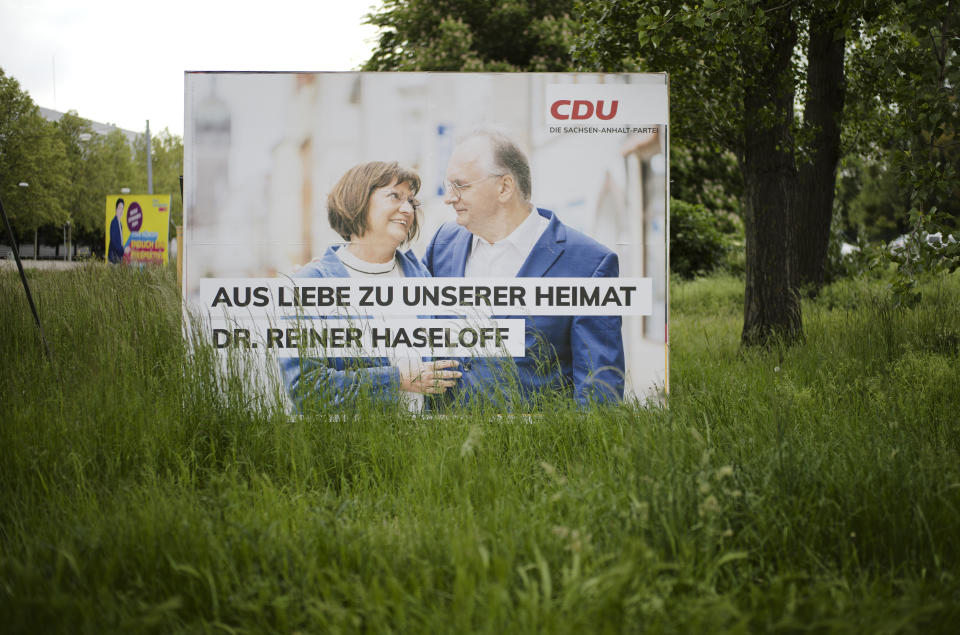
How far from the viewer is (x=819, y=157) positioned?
36.4 feet

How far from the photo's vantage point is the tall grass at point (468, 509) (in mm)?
2650

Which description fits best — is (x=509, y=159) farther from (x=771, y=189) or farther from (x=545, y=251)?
(x=771, y=189)

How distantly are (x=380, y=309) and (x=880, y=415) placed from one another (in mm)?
3116

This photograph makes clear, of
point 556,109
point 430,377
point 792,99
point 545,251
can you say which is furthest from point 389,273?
point 792,99

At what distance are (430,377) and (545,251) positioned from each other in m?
1.13

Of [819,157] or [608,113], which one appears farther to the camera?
[819,157]

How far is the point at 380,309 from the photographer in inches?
209

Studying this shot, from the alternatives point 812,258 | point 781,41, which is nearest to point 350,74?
point 781,41

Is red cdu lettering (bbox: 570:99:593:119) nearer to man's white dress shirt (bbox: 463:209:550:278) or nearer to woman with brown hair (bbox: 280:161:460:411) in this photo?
man's white dress shirt (bbox: 463:209:550:278)

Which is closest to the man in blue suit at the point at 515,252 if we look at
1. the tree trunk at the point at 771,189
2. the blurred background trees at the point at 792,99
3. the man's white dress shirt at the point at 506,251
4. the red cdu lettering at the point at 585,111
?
the man's white dress shirt at the point at 506,251

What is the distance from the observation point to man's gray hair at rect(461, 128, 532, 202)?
5.28m

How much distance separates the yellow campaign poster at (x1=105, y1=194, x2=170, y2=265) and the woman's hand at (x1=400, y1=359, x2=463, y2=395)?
16.7m

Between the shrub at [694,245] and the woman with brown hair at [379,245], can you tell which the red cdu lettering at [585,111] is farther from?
the shrub at [694,245]

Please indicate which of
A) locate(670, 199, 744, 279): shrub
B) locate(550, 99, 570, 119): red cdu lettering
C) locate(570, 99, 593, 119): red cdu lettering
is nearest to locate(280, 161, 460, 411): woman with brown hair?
locate(550, 99, 570, 119): red cdu lettering
